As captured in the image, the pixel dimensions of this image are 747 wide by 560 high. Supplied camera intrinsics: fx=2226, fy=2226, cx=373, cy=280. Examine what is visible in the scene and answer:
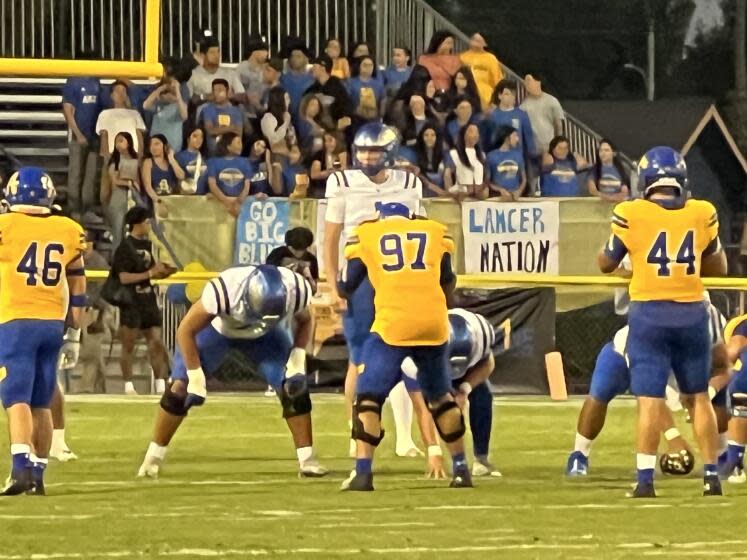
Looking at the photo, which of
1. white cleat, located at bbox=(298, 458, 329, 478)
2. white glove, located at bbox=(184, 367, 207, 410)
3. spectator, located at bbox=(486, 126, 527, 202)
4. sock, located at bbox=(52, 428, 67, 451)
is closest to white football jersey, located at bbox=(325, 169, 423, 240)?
white glove, located at bbox=(184, 367, 207, 410)

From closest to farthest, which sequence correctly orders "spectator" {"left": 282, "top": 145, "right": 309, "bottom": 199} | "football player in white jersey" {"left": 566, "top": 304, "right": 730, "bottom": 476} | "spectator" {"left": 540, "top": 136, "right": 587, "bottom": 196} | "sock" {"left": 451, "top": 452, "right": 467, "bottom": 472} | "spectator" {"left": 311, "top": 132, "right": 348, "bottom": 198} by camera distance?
"sock" {"left": 451, "top": 452, "right": 467, "bottom": 472} → "football player in white jersey" {"left": 566, "top": 304, "right": 730, "bottom": 476} → "spectator" {"left": 311, "top": 132, "right": 348, "bottom": 198} → "spectator" {"left": 282, "top": 145, "right": 309, "bottom": 199} → "spectator" {"left": 540, "top": 136, "right": 587, "bottom": 196}

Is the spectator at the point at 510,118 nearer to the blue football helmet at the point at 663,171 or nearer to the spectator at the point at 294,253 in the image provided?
the spectator at the point at 294,253

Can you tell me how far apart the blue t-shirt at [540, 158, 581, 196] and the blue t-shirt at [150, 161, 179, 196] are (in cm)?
376

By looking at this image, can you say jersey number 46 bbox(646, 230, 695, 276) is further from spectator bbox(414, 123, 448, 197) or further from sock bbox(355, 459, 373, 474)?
spectator bbox(414, 123, 448, 197)

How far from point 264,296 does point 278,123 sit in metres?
10.2

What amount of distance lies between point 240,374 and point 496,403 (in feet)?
8.28

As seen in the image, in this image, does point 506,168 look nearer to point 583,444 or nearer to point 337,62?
point 337,62

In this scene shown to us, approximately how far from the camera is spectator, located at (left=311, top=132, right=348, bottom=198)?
70.1 feet

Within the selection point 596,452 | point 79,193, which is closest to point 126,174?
point 79,193

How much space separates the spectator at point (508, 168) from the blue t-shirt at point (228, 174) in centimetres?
251

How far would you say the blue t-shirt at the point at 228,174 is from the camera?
20797 mm

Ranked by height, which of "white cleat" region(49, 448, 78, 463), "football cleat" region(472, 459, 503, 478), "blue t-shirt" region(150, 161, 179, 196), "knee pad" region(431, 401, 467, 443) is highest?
"blue t-shirt" region(150, 161, 179, 196)

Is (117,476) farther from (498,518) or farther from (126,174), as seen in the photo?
(126,174)

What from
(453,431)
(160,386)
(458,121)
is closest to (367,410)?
(453,431)
